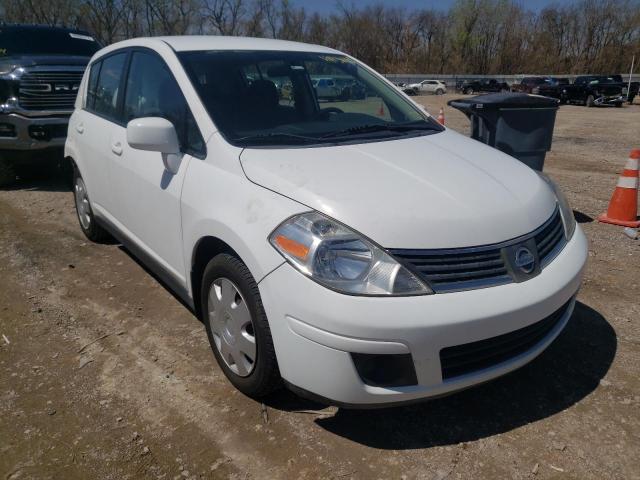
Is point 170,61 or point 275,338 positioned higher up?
point 170,61

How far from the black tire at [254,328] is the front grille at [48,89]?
5503 millimetres

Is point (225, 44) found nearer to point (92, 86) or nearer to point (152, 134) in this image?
point (152, 134)

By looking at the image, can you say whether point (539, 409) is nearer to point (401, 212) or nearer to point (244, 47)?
point (401, 212)

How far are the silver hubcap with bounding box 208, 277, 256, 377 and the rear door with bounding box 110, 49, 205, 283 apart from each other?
40 centimetres

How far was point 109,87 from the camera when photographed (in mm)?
4027

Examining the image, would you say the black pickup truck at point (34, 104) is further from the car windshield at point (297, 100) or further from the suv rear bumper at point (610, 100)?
the suv rear bumper at point (610, 100)

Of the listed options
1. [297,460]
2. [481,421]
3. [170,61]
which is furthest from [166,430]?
[170,61]

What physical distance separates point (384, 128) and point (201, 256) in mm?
1351

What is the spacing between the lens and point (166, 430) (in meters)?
2.42

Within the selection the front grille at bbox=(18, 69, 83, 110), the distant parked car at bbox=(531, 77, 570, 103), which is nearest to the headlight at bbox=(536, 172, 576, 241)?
the front grille at bbox=(18, 69, 83, 110)

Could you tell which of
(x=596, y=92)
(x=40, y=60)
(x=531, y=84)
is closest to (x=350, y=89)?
(x=40, y=60)

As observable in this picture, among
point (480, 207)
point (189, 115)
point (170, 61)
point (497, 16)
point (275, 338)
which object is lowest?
point (275, 338)

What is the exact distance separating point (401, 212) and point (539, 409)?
4.12 ft

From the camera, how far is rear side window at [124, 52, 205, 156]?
2.84 meters
